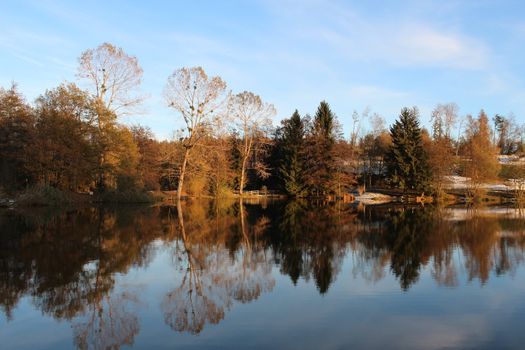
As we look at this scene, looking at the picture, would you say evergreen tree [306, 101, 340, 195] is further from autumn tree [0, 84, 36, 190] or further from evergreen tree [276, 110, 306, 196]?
autumn tree [0, 84, 36, 190]

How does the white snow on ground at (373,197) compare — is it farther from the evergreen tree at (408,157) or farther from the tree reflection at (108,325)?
the tree reflection at (108,325)

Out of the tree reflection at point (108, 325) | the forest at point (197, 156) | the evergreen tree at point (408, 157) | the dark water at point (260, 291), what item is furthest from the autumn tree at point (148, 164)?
the tree reflection at point (108, 325)

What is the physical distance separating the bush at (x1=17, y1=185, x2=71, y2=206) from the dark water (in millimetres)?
15736

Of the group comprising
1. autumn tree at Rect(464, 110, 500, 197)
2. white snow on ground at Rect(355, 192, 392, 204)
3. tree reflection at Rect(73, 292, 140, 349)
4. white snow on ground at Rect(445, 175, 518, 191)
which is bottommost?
tree reflection at Rect(73, 292, 140, 349)

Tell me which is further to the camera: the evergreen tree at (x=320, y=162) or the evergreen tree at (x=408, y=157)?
the evergreen tree at (x=320, y=162)

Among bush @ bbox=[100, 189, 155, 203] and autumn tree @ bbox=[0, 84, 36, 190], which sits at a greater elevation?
autumn tree @ bbox=[0, 84, 36, 190]

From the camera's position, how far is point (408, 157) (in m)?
43.8

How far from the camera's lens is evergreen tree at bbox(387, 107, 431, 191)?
42.5m

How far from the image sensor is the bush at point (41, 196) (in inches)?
1139

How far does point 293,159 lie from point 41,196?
93.2 ft

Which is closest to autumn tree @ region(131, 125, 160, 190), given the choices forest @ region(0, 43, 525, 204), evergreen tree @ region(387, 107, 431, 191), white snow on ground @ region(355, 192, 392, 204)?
forest @ region(0, 43, 525, 204)

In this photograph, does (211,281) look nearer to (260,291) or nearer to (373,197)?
(260,291)

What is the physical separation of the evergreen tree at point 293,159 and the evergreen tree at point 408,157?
33.3 feet

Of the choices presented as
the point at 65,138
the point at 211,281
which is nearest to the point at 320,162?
the point at 65,138
